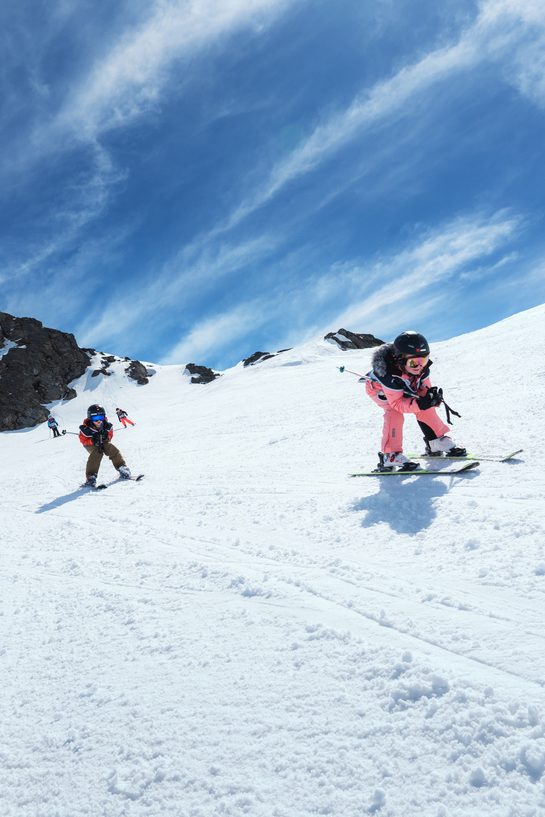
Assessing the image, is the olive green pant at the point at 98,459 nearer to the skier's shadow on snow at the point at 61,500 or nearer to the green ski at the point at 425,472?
the skier's shadow on snow at the point at 61,500

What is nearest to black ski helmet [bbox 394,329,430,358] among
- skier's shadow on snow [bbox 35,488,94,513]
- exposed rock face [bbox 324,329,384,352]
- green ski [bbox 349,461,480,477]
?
green ski [bbox 349,461,480,477]

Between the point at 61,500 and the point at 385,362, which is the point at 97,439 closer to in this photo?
the point at 61,500

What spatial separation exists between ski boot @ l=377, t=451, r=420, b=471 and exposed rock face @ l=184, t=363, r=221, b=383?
6700 centimetres

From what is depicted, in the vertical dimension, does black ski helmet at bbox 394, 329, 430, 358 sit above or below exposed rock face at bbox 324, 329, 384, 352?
below

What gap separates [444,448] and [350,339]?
203 ft

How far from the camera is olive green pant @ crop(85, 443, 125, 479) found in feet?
35.3

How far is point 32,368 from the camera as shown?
232ft

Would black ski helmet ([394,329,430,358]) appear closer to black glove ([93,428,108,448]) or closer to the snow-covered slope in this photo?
the snow-covered slope

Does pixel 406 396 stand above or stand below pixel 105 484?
above

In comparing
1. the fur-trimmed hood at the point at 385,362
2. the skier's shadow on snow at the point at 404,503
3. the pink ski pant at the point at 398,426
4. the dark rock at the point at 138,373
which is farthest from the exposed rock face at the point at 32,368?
the skier's shadow on snow at the point at 404,503

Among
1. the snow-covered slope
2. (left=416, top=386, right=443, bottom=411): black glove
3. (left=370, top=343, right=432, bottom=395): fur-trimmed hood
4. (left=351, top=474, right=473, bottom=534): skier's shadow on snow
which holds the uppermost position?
(left=370, top=343, right=432, bottom=395): fur-trimmed hood

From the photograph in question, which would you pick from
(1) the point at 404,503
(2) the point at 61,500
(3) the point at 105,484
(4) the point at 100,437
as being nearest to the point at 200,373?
(4) the point at 100,437

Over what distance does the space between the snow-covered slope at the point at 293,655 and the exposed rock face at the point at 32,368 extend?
62.4 meters

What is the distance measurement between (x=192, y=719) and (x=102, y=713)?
0.61 m
